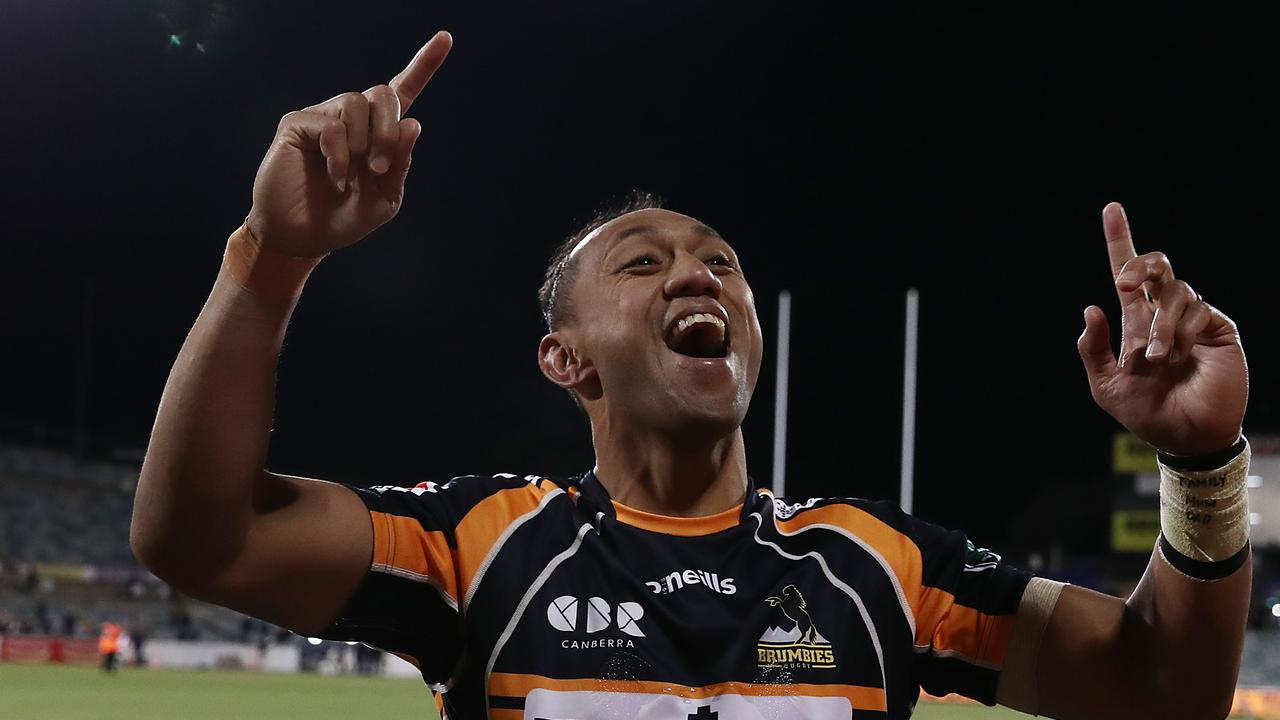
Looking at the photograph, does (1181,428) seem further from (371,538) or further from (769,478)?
(769,478)

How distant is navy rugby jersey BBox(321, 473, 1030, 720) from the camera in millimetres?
2219

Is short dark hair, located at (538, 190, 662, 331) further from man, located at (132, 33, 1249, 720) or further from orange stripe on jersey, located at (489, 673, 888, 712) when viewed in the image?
orange stripe on jersey, located at (489, 673, 888, 712)

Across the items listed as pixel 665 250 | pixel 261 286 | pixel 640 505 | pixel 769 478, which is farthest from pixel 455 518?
pixel 769 478

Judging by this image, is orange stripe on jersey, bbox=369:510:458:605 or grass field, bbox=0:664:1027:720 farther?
grass field, bbox=0:664:1027:720

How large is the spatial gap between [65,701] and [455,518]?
13522 mm

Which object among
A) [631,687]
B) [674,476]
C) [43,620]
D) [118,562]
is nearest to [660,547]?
[674,476]

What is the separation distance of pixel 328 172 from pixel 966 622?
140 cm

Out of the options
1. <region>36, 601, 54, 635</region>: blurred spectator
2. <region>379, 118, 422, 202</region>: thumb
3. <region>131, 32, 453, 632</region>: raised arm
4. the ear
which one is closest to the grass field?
<region>36, 601, 54, 635</region>: blurred spectator

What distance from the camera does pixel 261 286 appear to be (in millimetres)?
2047

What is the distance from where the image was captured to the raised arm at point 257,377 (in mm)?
1979

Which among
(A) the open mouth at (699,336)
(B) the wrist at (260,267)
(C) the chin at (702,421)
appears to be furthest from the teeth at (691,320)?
(B) the wrist at (260,267)

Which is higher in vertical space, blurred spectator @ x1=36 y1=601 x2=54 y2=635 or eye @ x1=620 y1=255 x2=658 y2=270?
eye @ x1=620 y1=255 x2=658 y2=270

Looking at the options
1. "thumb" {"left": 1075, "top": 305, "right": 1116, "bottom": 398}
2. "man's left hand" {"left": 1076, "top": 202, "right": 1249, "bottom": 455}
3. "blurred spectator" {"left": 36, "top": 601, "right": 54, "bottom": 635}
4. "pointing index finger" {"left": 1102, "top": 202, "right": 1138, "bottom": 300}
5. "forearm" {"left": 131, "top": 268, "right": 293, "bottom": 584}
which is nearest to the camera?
"forearm" {"left": 131, "top": 268, "right": 293, "bottom": 584}

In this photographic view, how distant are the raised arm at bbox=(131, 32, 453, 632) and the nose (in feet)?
2.30
